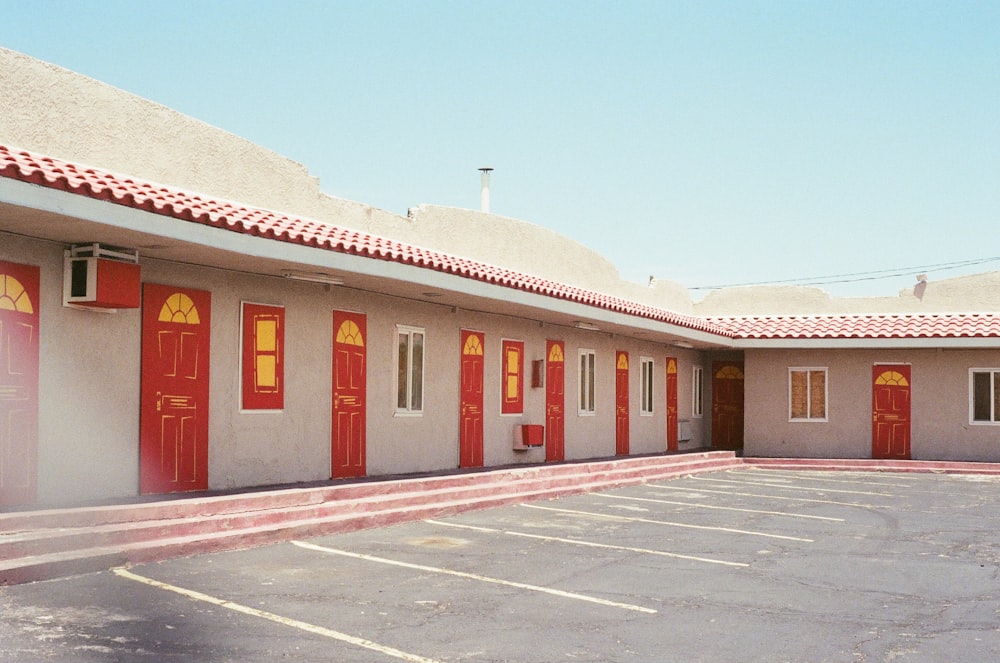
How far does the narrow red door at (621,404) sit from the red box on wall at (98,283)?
13777mm

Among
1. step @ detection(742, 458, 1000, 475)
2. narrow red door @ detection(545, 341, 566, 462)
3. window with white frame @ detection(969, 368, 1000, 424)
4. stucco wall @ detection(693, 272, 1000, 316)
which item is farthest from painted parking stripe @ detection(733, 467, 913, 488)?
stucco wall @ detection(693, 272, 1000, 316)

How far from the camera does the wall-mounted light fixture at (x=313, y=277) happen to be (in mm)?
12891

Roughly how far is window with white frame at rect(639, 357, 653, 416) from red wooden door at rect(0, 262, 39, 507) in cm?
1590

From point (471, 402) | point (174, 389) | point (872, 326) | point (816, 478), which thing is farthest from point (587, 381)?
point (174, 389)

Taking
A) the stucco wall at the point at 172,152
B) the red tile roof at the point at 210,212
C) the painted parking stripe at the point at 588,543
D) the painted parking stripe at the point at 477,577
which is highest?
the stucco wall at the point at 172,152

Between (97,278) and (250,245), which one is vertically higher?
(250,245)

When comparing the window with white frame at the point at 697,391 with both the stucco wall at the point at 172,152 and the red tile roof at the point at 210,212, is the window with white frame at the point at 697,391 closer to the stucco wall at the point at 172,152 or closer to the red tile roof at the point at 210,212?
the stucco wall at the point at 172,152

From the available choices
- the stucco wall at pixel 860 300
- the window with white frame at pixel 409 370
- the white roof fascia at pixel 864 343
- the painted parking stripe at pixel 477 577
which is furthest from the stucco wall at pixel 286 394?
the stucco wall at pixel 860 300

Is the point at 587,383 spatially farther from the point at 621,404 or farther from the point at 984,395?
the point at 984,395

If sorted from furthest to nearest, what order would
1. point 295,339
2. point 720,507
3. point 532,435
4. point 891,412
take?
point 891,412 → point 532,435 → point 720,507 → point 295,339

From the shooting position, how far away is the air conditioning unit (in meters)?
10.2

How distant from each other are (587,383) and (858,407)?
7516 mm

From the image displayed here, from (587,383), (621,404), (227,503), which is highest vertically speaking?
(587,383)

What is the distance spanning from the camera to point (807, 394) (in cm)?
2528
